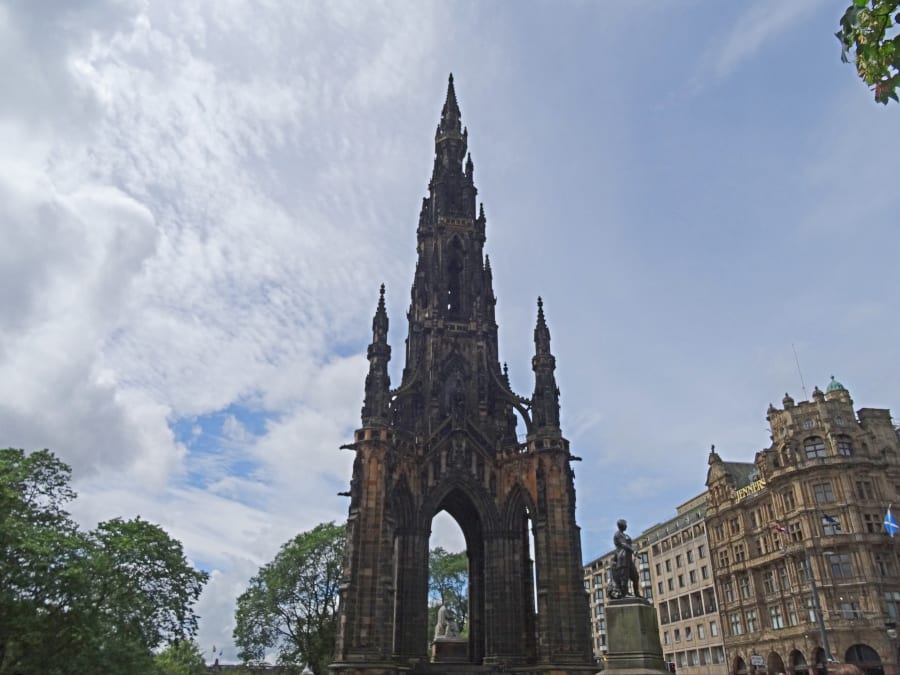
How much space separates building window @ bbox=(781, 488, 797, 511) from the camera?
4594cm

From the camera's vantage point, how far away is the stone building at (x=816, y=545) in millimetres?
40031

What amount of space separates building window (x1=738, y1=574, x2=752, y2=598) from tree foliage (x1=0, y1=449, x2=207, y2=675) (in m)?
41.7

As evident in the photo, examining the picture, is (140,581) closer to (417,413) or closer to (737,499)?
(417,413)

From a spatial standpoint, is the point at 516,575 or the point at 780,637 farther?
the point at 780,637

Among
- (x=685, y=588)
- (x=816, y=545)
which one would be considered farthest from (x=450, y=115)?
(x=685, y=588)

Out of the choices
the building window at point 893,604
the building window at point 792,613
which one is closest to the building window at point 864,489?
the building window at point 893,604

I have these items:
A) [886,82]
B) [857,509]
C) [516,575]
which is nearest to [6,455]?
[516,575]

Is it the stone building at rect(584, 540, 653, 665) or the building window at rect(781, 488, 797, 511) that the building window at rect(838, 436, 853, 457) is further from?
the stone building at rect(584, 540, 653, 665)

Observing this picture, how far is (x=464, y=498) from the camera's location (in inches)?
1307

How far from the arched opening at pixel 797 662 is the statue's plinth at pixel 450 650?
2705 cm

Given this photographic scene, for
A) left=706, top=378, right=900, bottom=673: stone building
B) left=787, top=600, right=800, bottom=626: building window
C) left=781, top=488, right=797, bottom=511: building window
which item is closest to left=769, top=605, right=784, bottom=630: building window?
left=706, top=378, right=900, bottom=673: stone building

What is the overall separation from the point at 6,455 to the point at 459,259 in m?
25.8

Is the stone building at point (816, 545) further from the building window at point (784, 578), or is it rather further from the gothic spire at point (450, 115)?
the gothic spire at point (450, 115)

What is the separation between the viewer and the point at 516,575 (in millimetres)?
30938
